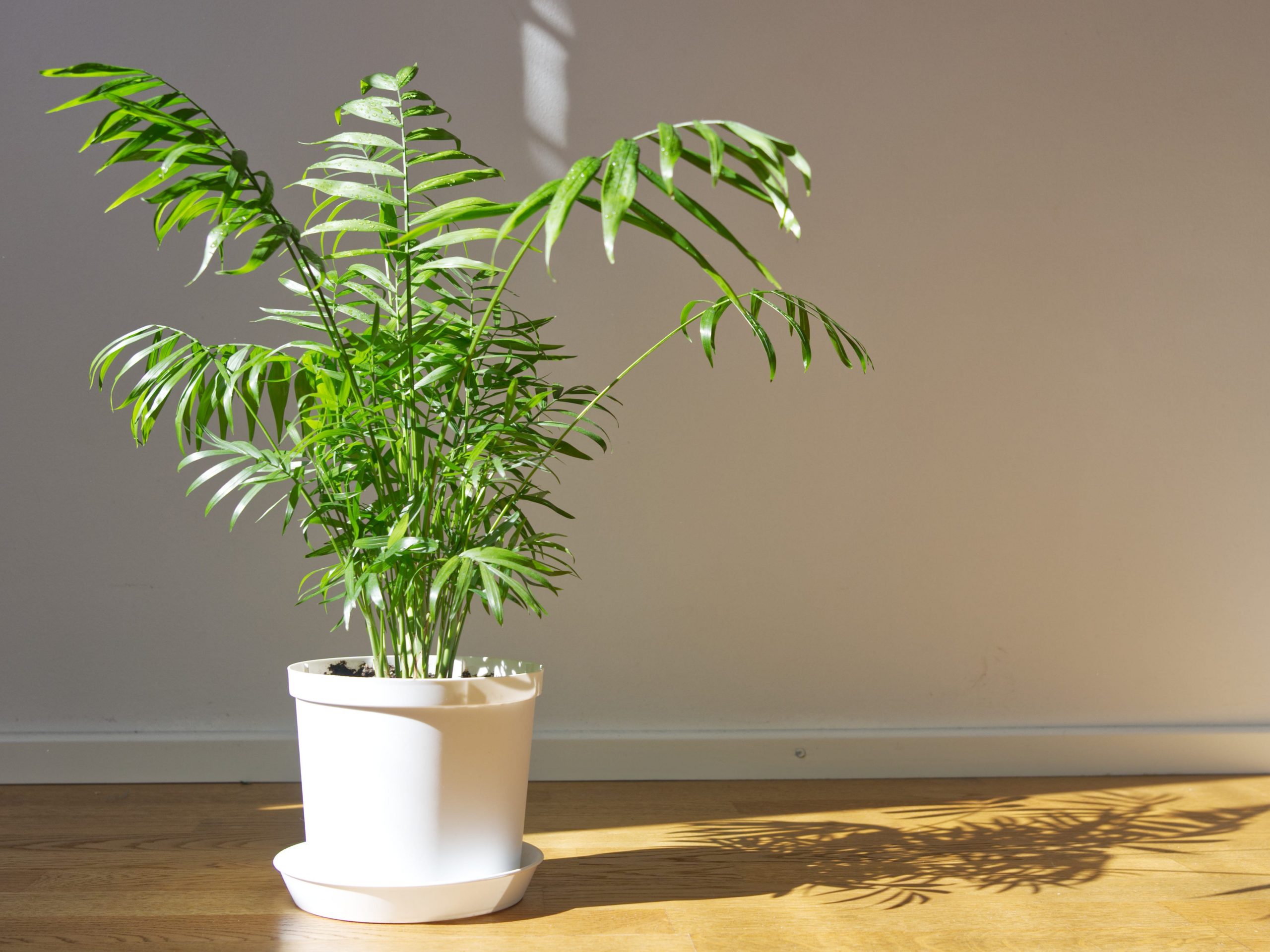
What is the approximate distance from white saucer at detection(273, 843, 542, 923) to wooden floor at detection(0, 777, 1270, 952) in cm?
2

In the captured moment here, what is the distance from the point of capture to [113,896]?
133 cm

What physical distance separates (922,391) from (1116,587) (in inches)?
24.7

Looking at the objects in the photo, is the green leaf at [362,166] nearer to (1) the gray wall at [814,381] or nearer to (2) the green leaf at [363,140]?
(2) the green leaf at [363,140]

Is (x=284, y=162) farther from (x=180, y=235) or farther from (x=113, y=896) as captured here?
(x=113, y=896)

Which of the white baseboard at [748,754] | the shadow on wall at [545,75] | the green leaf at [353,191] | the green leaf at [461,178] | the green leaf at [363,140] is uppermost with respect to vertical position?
the shadow on wall at [545,75]

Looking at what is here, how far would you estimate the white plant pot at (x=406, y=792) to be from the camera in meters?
1.21

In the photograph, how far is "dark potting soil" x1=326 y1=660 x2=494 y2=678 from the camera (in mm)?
1410

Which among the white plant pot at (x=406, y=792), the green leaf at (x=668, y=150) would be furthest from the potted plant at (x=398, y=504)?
the green leaf at (x=668, y=150)

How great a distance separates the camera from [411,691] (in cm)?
119

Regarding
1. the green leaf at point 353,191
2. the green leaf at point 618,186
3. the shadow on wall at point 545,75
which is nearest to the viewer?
the green leaf at point 618,186

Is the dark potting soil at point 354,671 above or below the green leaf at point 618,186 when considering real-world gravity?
below

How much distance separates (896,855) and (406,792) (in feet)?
2.63

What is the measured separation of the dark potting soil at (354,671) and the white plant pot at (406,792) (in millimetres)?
133

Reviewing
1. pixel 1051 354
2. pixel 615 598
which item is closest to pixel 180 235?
pixel 615 598
